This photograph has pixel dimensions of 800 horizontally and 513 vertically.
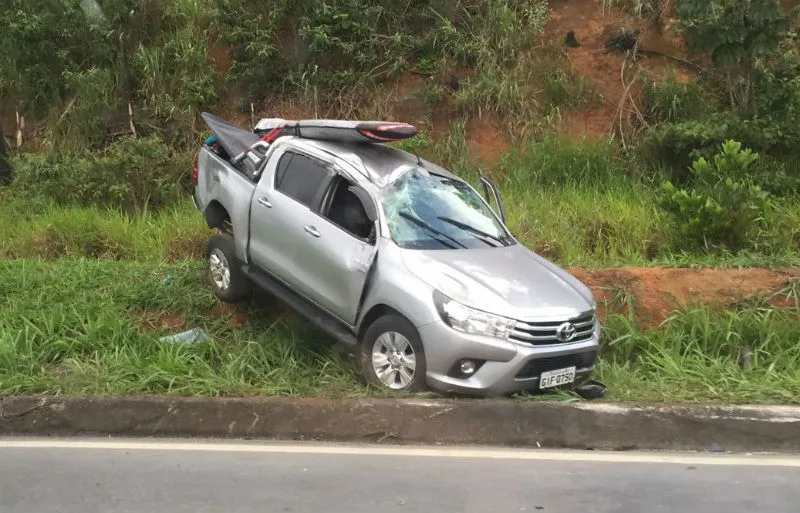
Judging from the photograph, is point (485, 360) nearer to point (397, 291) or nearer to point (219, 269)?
point (397, 291)

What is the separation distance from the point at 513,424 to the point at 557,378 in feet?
1.58

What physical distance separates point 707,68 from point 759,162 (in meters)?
2.58

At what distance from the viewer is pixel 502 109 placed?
11.5 meters

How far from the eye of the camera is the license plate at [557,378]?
5007 millimetres

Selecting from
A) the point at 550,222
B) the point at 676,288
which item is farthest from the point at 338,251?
the point at 550,222

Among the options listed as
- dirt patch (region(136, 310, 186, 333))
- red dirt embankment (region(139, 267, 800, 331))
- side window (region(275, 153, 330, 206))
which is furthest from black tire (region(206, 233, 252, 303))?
side window (region(275, 153, 330, 206))

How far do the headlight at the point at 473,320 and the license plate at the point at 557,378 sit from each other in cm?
45

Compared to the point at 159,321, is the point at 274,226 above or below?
above

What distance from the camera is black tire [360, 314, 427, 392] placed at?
501cm

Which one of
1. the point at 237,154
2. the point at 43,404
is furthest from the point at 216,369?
the point at 237,154

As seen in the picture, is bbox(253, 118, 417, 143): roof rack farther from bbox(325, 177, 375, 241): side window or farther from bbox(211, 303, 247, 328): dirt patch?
bbox(211, 303, 247, 328): dirt patch

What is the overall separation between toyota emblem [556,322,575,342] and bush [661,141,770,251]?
11.0 ft

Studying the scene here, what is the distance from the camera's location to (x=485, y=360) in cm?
487

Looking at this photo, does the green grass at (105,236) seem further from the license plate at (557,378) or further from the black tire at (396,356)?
the license plate at (557,378)
